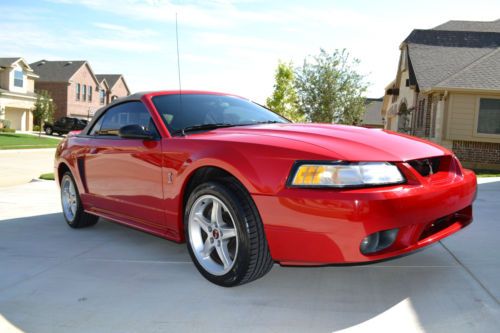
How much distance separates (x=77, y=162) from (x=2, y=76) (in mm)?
42554

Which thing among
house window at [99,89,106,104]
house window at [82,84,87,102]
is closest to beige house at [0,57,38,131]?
house window at [82,84,87,102]

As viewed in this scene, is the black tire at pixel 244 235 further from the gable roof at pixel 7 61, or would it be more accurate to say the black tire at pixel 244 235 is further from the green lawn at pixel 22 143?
the gable roof at pixel 7 61

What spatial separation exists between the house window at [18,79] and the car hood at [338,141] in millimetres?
44411

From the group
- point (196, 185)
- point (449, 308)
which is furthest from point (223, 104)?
point (449, 308)

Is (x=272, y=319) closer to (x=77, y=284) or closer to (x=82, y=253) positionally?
(x=77, y=284)

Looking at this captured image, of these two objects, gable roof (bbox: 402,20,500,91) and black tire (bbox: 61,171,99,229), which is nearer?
black tire (bbox: 61,171,99,229)

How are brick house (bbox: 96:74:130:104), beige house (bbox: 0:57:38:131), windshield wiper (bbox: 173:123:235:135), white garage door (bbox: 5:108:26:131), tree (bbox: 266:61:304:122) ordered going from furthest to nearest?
brick house (bbox: 96:74:130:104)
white garage door (bbox: 5:108:26:131)
beige house (bbox: 0:57:38:131)
tree (bbox: 266:61:304:122)
windshield wiper (bbox: 173:123:235:135)

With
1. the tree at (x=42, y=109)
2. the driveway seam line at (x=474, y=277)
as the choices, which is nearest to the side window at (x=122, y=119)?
the driveway seam line at (x=474, y=277)

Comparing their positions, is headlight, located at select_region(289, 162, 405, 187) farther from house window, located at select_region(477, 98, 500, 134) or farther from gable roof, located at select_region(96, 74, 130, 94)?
gable roof, located at select_region(96, 74, 130, 94)

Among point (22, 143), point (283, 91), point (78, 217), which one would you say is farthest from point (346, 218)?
point (283, 91)

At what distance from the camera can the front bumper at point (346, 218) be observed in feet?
8.96

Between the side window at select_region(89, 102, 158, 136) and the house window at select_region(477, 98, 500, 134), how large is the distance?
49.4 ft

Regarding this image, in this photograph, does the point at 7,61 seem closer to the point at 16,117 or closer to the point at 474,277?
the point at 16,117

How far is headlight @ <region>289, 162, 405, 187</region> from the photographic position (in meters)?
2.83
